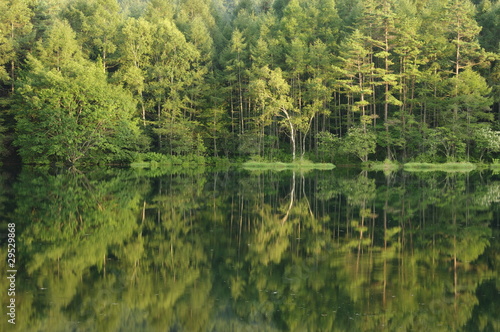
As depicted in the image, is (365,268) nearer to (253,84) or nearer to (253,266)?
(253,266)

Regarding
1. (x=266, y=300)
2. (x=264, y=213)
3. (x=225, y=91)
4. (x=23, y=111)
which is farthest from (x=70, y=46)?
(x=266, y=300)

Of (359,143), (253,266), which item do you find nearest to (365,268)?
(253,266)

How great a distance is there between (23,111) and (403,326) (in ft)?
136

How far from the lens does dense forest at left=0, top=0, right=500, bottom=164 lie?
41.1 metres

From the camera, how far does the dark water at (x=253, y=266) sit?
20.0 feet

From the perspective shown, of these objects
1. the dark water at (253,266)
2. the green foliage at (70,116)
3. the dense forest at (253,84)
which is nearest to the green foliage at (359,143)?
the dense forest at (253,84)

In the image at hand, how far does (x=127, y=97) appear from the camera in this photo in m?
44.1

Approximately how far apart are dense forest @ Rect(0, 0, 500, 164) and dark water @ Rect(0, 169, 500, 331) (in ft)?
88.4

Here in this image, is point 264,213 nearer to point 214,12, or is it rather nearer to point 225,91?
point 225,91

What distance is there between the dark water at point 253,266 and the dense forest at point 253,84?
2696cm

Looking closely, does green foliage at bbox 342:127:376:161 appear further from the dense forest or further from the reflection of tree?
the reflection of tree

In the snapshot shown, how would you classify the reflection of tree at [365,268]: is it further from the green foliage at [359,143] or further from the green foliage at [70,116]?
the green foliage at [70,116]

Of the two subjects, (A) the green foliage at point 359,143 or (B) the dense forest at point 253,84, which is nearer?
(B) the dense forest at point 253,84

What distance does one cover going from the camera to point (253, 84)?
43688 millimetres
